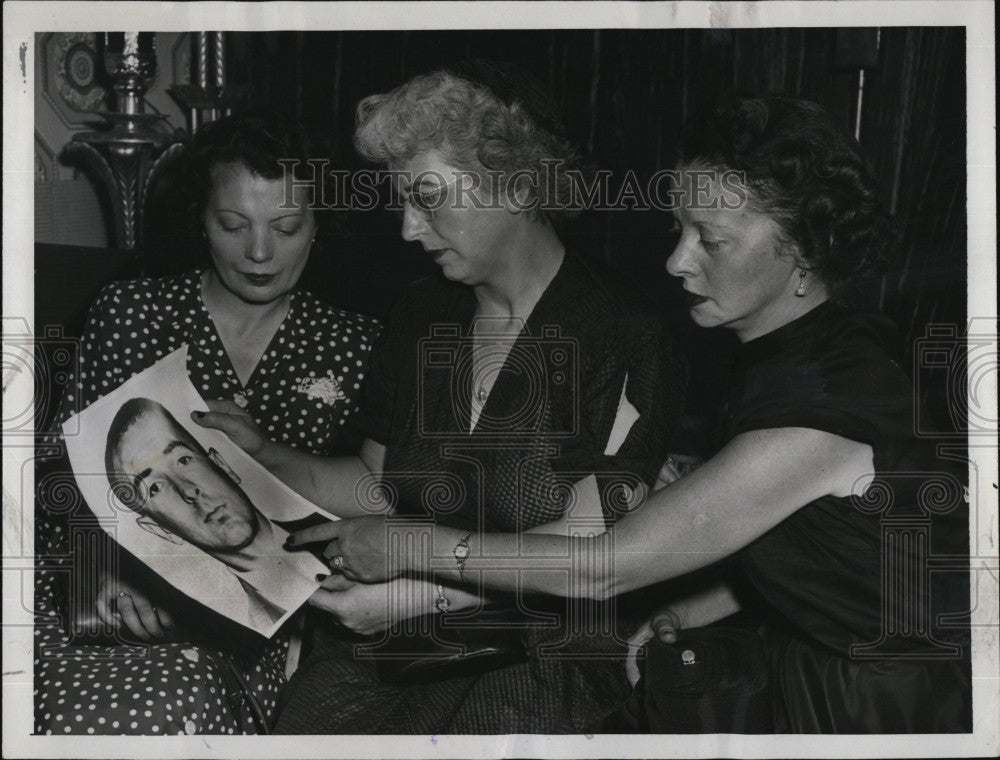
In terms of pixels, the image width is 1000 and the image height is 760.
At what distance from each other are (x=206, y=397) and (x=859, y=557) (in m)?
1.17

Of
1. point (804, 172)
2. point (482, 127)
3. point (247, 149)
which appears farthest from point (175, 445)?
point (804, 172)

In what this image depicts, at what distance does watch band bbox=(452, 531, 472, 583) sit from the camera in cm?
186

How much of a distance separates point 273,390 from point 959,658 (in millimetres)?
1313

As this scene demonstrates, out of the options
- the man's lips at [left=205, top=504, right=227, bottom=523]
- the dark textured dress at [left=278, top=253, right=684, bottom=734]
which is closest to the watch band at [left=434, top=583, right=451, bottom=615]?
the dark textured dress at [left=278, top=253, right=684, bottom=734]

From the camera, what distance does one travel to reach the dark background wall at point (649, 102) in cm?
187

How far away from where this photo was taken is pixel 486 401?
1.87m

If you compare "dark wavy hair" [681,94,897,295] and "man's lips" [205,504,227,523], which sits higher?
"dark wavy hair" [681,94,897,295]

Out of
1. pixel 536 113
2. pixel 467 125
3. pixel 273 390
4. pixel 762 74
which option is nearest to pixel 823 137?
pixel 762 74

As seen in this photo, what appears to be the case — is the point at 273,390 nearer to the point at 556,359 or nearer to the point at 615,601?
the point at 556,359

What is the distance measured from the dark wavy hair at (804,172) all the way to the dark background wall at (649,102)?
0.04 metres

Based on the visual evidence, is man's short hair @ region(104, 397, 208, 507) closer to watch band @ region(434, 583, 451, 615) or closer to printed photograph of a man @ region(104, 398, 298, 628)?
printed photograph of a man @ region(104, 398, 298, 628)

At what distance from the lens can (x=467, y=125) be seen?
1820mm

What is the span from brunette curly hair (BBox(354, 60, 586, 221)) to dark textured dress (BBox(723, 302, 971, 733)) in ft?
1.47

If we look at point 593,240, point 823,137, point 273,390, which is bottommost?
point 273,390
